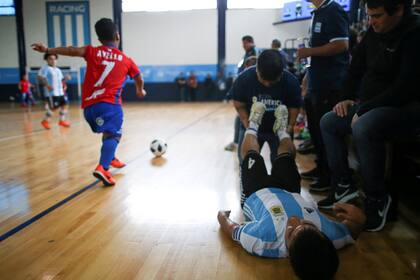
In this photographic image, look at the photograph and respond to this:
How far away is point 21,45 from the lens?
16.8 m

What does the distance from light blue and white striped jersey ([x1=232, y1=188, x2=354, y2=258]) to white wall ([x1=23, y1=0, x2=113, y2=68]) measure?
52.6ft

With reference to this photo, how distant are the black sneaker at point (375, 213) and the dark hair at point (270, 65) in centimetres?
95

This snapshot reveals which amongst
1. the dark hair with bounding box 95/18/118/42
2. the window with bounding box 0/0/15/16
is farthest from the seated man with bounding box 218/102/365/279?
the window with bounding box 0/0/15/16

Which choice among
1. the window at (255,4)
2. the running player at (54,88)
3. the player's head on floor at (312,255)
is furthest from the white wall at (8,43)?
the player's head on floor at (312,255)

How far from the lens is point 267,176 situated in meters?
2.23

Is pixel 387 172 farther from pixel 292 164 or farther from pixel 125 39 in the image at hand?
pixel 125 39

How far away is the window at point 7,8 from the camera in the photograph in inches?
647

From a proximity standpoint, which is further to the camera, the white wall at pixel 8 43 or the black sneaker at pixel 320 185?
the white wall at pixel 8 43

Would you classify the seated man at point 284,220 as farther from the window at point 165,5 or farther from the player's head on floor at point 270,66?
the window at point 165,5

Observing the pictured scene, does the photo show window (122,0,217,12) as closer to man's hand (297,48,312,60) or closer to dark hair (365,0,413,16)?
man's hand (297,48,312,60)

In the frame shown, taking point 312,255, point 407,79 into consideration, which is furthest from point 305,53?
point 312,255

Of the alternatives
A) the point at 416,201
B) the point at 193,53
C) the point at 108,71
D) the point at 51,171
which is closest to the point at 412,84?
the point at 416,201

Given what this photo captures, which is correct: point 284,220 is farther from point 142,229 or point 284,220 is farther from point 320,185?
point 320,185

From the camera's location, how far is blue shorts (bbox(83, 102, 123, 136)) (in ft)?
10.7
